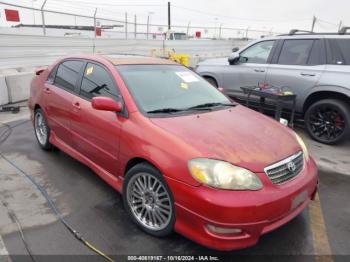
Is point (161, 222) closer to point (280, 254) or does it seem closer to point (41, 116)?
point (280, 254)

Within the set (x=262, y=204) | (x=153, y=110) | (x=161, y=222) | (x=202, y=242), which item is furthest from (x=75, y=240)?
(x=262, y=204)

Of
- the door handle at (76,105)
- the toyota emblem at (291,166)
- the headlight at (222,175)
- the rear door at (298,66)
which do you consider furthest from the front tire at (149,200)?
the rear door at (298,66)

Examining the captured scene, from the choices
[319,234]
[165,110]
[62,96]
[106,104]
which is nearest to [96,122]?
[106,104]

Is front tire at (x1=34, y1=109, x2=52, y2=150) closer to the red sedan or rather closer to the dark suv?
the red sedan

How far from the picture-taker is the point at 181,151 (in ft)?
8.86

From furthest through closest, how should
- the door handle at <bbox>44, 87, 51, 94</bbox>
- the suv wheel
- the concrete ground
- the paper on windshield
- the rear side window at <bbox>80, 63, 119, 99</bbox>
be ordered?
the suv wheel
the door handle at <bbox>44, 87, 51, 94</bbox>
the paper on windshield
the rear side window at <bbox>80, 63, 119, 99</bbox>
the concrete ground

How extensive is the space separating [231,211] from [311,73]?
14.4 feet

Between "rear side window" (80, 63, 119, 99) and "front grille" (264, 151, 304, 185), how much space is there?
1742 mm

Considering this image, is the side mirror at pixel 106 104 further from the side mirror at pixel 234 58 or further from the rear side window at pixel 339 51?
the side mirror at pixel 234 58

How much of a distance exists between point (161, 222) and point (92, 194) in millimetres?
1167

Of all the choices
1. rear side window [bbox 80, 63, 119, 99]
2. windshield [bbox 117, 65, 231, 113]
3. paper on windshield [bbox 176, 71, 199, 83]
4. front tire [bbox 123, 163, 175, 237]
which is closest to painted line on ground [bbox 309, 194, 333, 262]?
front tire [bbox 123, 163, 175, 237]

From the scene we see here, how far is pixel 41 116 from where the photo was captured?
5.00 m

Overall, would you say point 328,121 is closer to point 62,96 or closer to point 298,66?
point 298,66

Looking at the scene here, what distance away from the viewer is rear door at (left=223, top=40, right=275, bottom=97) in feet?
22.2
